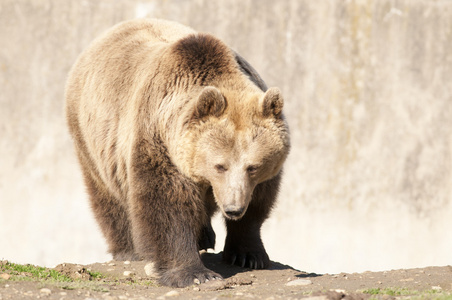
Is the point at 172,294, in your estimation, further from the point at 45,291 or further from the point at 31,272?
the point at 31,272

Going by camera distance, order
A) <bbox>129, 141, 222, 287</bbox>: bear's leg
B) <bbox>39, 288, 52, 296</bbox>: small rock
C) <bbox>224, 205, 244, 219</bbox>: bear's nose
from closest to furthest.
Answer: <bbox>39, 288, 52, 296</bbox>: small rock → <bbox>224, 205, 244, 219</bbox>: bear's nose → <bbox>129, 141, 222, 287</bbox>: bear's leg

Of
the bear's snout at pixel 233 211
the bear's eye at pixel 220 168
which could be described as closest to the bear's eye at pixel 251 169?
the bear's eye at pixel 220 168

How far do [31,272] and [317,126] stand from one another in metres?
10.2

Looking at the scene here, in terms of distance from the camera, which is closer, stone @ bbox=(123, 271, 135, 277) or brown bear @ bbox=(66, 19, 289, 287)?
brown bear @ bbox=(66, 19, 289, 287)

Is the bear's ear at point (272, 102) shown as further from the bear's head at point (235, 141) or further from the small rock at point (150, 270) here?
the small rock at point (150, 270)

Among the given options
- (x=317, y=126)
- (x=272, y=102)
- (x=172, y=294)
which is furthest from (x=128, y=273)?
(x=317, y=126)

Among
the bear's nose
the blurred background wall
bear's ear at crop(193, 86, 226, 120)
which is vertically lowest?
the bear's nose

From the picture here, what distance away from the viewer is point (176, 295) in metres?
5.05

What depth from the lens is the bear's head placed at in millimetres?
5488

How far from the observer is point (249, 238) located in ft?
21.9

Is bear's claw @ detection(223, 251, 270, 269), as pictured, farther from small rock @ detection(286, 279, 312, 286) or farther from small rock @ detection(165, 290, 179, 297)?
small rock @ detection(165, 290, 179, 297)

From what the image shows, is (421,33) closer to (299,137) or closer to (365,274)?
(299,137)

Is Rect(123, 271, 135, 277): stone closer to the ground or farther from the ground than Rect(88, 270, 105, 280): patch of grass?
farther from the ground

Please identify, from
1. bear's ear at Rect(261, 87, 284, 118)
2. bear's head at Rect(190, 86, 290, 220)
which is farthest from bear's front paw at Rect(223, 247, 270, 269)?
bear's ear at Rect(261, 87, 284, 118)
